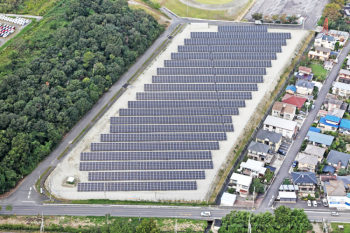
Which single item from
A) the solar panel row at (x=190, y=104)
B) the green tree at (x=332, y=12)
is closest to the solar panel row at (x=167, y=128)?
the solar panel row at (x=190, y=104)

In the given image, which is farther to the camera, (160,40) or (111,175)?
(160,40)

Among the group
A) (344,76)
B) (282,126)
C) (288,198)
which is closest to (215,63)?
(282,126)

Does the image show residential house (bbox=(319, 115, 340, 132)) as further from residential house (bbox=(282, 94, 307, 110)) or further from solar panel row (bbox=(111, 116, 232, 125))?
solar panel row (bbox=(111, 116, 232, 125))

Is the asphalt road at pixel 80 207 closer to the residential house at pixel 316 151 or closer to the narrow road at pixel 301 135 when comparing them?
the narrow road at pixel 301 135

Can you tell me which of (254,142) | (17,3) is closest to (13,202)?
(254,142)

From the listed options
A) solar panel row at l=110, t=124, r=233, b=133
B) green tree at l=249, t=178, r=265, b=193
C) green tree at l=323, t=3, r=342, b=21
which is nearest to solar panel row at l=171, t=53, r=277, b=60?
solar panel row at l=110, t=124, r=233, b=133

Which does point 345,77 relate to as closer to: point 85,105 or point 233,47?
point 233,47
